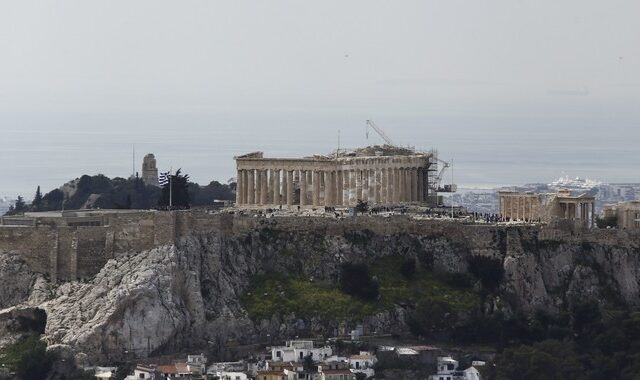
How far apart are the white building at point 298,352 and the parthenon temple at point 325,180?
57.3ft

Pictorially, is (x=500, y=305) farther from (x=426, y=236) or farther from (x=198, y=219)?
(x=198, y=219)

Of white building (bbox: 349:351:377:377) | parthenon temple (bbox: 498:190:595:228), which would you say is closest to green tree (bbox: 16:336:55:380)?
white building (bbox: 349:351:377:377)

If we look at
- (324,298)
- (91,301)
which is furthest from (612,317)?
(91,301)

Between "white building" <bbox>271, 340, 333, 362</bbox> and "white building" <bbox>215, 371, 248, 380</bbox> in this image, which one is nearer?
"white building" <bbox>215, 371, 248, 380</bbox>

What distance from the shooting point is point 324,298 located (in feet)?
363

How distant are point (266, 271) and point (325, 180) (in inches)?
440

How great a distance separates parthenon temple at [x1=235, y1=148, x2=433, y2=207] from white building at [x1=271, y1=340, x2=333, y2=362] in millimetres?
17473

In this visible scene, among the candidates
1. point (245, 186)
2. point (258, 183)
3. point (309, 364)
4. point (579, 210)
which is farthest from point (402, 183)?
point (309, 364)

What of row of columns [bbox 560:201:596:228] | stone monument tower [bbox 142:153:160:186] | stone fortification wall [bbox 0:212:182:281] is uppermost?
stone monument tower [bbox 142:153:160:186]

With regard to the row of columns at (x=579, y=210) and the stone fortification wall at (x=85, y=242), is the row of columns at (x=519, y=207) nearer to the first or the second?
the row of columns at (x=579, y=210)

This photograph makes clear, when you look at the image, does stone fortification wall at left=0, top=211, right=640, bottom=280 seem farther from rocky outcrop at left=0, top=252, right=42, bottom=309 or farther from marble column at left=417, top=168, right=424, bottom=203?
marble column at left=417, top=168, right=424, bottom=203

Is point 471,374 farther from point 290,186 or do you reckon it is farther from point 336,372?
point 290,186

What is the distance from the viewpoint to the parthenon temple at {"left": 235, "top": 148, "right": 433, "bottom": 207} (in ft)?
404

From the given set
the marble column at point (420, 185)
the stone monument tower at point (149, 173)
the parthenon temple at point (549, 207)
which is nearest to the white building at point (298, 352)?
the parthenon temple at point (549, 207)
